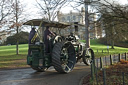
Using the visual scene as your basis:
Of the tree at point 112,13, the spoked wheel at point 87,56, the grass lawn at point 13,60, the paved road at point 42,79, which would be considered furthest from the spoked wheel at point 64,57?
the grass lawn at point 13,60

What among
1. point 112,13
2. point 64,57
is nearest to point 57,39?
point 64,57

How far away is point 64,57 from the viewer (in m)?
10.1

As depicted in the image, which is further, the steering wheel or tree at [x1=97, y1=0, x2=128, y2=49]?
the steering wheel

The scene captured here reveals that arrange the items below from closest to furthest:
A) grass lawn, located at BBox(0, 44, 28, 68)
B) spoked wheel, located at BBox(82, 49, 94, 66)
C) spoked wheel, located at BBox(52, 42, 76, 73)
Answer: spoked wheel, located at BBox(52, 42, 76, 73) → spoked wheel, located at BBox(82, 49, 94, 66) → grass lawn, located at BBox(0, 44, 28, 68)

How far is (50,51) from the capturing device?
988 cm

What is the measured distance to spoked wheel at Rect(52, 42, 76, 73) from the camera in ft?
29.6

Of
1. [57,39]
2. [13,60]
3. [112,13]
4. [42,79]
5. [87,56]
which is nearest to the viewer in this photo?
[112,13]

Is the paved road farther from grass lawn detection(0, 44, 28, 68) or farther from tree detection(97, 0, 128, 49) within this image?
grass lawn detection(0, 44, 28, 68)

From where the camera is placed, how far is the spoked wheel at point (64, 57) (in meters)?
9.01

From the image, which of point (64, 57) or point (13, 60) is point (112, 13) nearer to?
point (64, 57)

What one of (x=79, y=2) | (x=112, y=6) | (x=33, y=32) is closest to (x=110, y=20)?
(x=112, y=6)

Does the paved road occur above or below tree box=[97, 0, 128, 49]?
below

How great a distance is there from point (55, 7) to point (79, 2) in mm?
12753

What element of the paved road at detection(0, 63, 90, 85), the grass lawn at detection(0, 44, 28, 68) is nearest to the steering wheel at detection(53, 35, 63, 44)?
the paved road at detection(0, 63, 90, 85)
